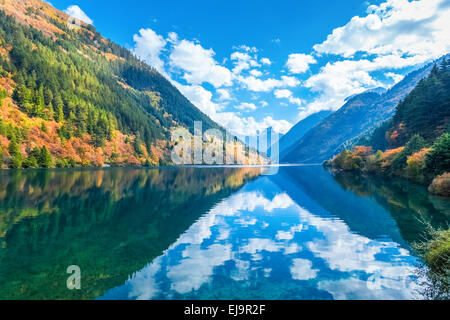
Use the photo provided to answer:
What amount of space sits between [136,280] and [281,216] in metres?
20.6

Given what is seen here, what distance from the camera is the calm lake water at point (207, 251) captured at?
12188 millimetres

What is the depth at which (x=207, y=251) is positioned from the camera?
1798 cm

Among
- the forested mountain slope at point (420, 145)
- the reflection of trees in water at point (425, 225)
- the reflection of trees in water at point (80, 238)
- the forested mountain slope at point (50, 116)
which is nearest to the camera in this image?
the reflection of trees in water at point (425, 225)

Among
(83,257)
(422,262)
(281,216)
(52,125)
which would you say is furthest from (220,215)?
(52,125)

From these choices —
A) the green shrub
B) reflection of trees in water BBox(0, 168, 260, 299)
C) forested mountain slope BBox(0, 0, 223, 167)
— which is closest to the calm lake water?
reflection of trees in water BBox(0, 168, 260, 299)

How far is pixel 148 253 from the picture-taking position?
17.1 metres

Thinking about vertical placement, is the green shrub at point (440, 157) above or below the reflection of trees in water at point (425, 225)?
above

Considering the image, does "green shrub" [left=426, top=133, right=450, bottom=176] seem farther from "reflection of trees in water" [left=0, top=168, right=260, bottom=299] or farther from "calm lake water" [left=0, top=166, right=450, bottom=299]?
"reflection of trees in water" [left=0, top=168, right=260, bottom=299]

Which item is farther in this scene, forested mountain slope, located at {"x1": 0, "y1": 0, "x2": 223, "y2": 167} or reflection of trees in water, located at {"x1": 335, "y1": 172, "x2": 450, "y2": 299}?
forested mountain slope, located at {"x1": 0, "y1": 0, "x2": 223, "y2": 167}

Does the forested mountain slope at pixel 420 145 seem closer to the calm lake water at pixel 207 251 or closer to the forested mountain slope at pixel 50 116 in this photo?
the calm lake water at pixel 207 251

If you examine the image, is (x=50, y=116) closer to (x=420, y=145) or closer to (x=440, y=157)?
(x=440, y=157)

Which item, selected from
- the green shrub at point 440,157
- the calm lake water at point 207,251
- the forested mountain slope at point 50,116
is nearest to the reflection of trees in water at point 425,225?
the calm lake water at point 207,251

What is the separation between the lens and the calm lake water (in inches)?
480
